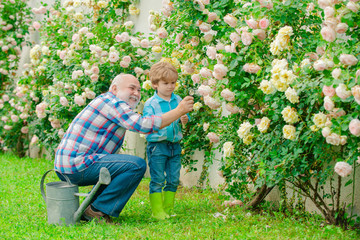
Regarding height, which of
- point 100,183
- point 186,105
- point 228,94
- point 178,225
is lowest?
point 178,225

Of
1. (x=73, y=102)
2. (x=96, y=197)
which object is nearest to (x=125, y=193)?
(x=96, y=197)

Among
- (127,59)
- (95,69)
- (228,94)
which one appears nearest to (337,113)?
(228,94)

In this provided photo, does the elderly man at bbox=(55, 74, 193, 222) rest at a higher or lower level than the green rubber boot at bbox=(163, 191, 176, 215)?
higher

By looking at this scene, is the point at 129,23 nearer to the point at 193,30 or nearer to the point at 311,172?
the point at 193,30

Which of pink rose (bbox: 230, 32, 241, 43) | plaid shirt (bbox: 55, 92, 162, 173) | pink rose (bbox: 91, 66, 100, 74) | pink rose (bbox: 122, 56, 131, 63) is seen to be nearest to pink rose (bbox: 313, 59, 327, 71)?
pink rose (bbox: 230, 32, 241, 43)

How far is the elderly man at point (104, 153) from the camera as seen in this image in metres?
3.25

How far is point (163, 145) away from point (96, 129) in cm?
57

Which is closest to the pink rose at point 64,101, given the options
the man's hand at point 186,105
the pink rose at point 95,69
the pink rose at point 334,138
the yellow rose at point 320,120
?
the pink rose at point 95,69

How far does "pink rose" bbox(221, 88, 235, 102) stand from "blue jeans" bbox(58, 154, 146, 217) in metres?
0.74

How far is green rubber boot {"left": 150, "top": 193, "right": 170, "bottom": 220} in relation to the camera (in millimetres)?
3502

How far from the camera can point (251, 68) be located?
3.07 m

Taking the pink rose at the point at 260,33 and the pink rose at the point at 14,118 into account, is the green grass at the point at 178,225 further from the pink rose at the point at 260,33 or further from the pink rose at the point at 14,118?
the pink rose at the point at 14,118

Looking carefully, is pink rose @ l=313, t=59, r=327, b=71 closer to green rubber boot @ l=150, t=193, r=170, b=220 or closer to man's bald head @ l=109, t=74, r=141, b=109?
man's bald head @ l=109, t=74, r=141, b=109

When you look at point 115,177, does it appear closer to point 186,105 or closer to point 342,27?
point 186,105
